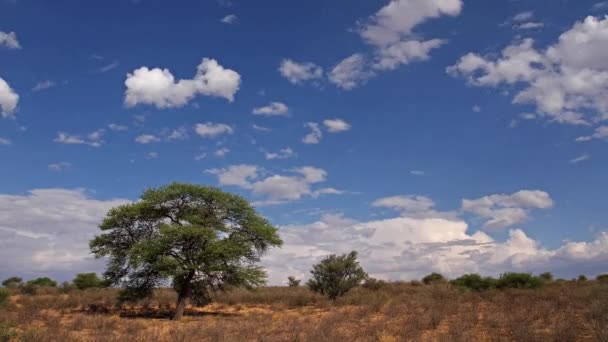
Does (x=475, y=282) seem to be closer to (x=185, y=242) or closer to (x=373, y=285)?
(x=373, y=285)

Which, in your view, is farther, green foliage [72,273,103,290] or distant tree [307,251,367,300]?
green foliage [72,273,103,290]

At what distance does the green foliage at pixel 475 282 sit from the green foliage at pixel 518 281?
662 millimetres

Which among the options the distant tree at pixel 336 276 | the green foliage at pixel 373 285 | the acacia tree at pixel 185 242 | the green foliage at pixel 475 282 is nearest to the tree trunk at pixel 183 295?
the acacia tree at pixel 185 242

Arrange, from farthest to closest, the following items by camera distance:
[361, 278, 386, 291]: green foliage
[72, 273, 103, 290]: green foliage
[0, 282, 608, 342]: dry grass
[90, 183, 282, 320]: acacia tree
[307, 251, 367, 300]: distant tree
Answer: [72, 273, 103, 290]: green foliage < [361, 278, 386, 291]: green foliage < [307, 251, 367, 300]: distant tree < [90, 183, 282, 320]: acacia tree < [0, 282, 608, 342]: dry grass

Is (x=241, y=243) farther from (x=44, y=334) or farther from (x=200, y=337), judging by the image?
(x=44, y=334)

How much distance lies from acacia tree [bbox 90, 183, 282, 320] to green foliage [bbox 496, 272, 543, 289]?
19.5 metres

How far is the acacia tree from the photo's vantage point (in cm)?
2825

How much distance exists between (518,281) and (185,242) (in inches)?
1021

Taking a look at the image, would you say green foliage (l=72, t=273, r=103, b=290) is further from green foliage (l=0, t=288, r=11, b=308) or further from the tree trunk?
the tree trunk

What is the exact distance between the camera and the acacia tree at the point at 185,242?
92.7ft

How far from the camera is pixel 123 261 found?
30766 millimetres

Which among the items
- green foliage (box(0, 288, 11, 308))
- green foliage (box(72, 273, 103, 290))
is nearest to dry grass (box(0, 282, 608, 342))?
green foliage (box(0, 288, 11, 308))

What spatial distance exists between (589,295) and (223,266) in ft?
64.9

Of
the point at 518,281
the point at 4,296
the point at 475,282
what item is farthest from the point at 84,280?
the point at 518,281
